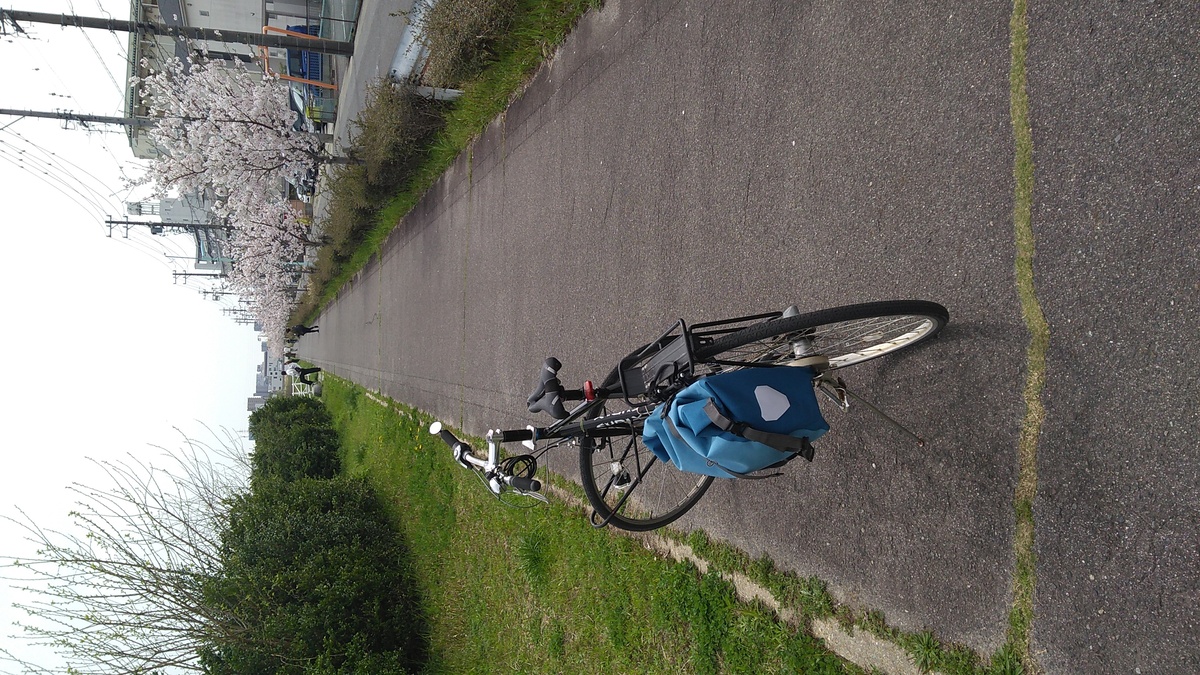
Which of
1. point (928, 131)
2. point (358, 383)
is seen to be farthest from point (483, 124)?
point (358, 383)

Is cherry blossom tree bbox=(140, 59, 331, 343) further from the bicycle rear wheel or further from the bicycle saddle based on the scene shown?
the bicycle saddle

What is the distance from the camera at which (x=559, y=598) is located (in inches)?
231

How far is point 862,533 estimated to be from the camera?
3.30 meters

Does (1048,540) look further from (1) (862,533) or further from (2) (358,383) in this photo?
(2) (358,383)

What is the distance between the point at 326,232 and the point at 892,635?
19435 millimetres

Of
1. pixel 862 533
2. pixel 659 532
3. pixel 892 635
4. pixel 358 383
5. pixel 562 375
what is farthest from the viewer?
pixel 358 383

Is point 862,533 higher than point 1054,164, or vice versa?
point 1054,164

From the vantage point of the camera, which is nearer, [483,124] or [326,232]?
[483,124]

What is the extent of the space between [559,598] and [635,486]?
226 cm

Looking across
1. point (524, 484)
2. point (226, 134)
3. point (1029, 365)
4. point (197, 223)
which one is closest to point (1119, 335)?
point (1029, 365)

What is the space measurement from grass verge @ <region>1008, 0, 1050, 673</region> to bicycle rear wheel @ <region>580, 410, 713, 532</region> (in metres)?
1.75

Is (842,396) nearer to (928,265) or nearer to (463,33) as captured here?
(928,265)

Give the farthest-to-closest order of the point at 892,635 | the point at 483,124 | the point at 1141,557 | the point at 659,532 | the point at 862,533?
the point at 483,124
the point at 659,532
the point at 862,533
the point at 892,635
the point at 1141,557

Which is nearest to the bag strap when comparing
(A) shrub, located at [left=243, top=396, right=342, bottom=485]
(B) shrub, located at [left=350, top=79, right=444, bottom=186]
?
(B) shrub, located at [left=350, top=79, right=444, bottom=186]
